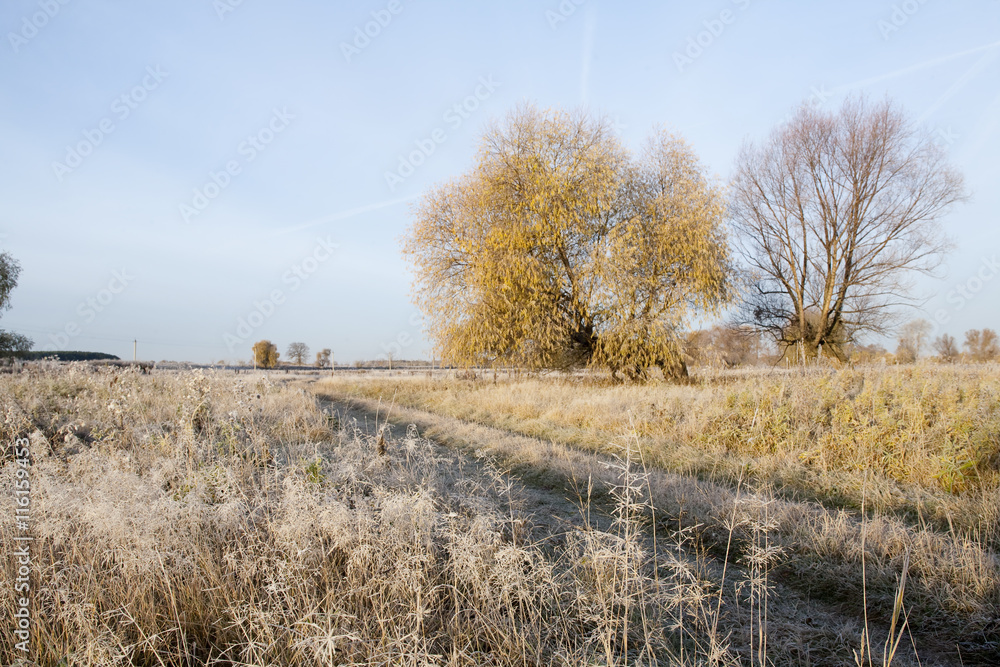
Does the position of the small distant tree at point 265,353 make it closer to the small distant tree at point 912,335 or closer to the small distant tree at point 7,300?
the small distant tree at point 7,300

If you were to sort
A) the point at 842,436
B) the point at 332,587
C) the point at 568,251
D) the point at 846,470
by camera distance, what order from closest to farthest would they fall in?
the point at 332,587
the point at 846,470
the point at 842,436
the point at 568,251

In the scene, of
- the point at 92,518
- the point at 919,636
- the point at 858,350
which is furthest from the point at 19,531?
the point at 858,350

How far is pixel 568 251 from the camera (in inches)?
693

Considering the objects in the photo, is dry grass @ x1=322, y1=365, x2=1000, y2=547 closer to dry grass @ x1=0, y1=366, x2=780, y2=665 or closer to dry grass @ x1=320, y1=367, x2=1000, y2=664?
dry grass @ x1=320, y1=367, x2=1000, y2=664

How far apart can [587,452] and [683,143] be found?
13919 millimetres

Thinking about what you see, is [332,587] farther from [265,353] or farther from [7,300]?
[265,353]

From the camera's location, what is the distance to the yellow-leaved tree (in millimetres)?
16094

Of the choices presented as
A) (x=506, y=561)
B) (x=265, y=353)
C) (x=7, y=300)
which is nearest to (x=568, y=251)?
(x=506, y=561)

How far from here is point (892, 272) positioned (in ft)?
58.0

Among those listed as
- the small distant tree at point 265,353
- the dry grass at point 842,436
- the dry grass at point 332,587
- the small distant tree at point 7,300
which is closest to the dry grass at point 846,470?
the dry grass at point 842,436

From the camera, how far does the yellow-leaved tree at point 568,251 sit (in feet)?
52.8

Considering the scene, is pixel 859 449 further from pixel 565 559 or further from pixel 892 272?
pixel 892 272

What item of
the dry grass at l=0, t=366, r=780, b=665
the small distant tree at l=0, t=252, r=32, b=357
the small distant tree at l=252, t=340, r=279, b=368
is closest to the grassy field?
the dry grass at l=0, t=366, r=780, b=665

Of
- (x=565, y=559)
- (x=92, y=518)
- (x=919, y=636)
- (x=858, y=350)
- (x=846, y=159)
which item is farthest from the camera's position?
(x=858, y=350)
